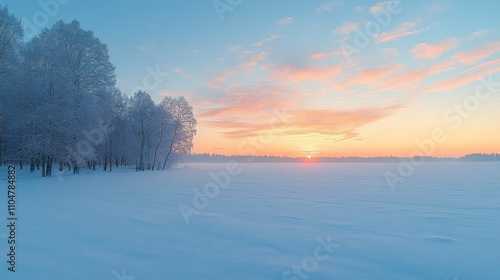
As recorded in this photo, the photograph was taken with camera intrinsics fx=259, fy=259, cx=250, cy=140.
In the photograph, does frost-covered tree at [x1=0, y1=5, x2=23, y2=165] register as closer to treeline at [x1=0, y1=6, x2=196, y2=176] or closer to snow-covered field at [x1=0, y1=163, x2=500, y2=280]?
treeline at [x1=0, y1=6, x2=196, y2=176]

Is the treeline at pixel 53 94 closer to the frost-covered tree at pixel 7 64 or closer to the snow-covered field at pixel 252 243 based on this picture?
the frost-covered tree at pixel 7 64

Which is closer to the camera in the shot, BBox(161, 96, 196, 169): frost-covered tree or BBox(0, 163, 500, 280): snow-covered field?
BBox(0, 163, 500, 280): snow-covered field

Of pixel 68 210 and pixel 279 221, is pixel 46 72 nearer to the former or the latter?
pixel 68 210

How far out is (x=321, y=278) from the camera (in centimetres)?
359

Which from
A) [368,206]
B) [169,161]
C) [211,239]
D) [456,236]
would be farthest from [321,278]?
[169,161]

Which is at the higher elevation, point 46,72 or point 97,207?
point 46,72

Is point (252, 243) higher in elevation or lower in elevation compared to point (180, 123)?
lower

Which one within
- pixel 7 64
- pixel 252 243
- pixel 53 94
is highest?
pixel 7 64

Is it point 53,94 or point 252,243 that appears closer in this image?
point 252,243

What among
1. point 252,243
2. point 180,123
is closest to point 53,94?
point 180,123

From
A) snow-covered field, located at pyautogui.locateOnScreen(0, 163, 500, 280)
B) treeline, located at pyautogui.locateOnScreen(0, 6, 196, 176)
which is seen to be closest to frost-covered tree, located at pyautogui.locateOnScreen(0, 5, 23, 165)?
treeline, located at pyautogui.locateOnScreen(0, 6, 196, 176)

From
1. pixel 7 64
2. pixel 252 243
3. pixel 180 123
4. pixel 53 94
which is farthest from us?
pixel 180 123

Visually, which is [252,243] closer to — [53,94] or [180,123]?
[53,94]

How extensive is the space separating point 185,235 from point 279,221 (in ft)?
8.23
